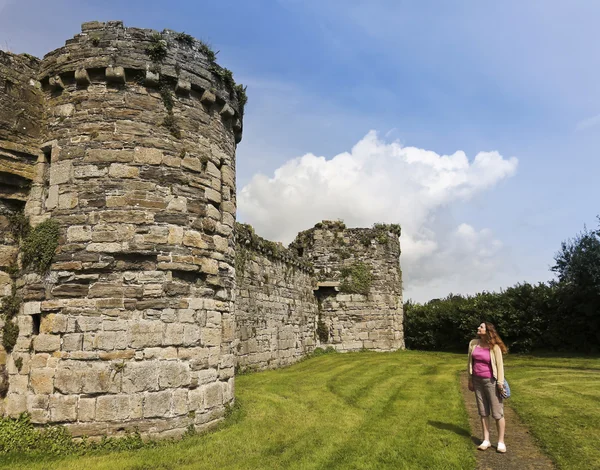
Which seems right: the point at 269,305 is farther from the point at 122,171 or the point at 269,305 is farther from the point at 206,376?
the point at 122,171

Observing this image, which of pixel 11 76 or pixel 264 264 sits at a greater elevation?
pixel 11 76

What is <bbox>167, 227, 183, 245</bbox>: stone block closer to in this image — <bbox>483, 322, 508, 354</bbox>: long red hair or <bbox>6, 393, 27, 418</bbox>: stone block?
<bbox>6, 393, 27, 418</bbox>: stone block

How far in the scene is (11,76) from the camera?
8102 mm

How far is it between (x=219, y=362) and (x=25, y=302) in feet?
11.6

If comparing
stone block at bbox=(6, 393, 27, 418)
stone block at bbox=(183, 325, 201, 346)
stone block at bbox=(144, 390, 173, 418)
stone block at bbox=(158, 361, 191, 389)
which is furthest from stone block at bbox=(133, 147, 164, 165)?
stone block at bbox=(6, 393, 27, 418)

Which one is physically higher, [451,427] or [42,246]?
[42,246]

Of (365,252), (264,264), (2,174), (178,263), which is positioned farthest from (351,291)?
(2,174)

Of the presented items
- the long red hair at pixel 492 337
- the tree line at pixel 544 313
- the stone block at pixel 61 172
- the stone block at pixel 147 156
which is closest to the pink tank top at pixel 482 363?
the long red hair at pixel 492 337

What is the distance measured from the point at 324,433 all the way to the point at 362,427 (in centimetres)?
92

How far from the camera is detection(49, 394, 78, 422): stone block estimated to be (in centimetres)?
695

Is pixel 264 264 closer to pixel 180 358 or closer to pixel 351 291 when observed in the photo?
pixel 351 291

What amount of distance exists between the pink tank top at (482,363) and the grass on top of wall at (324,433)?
1228 mm

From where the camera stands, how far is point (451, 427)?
28.0 feet

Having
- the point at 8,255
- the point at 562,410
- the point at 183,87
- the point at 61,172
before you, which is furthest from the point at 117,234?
the point at 562,410
